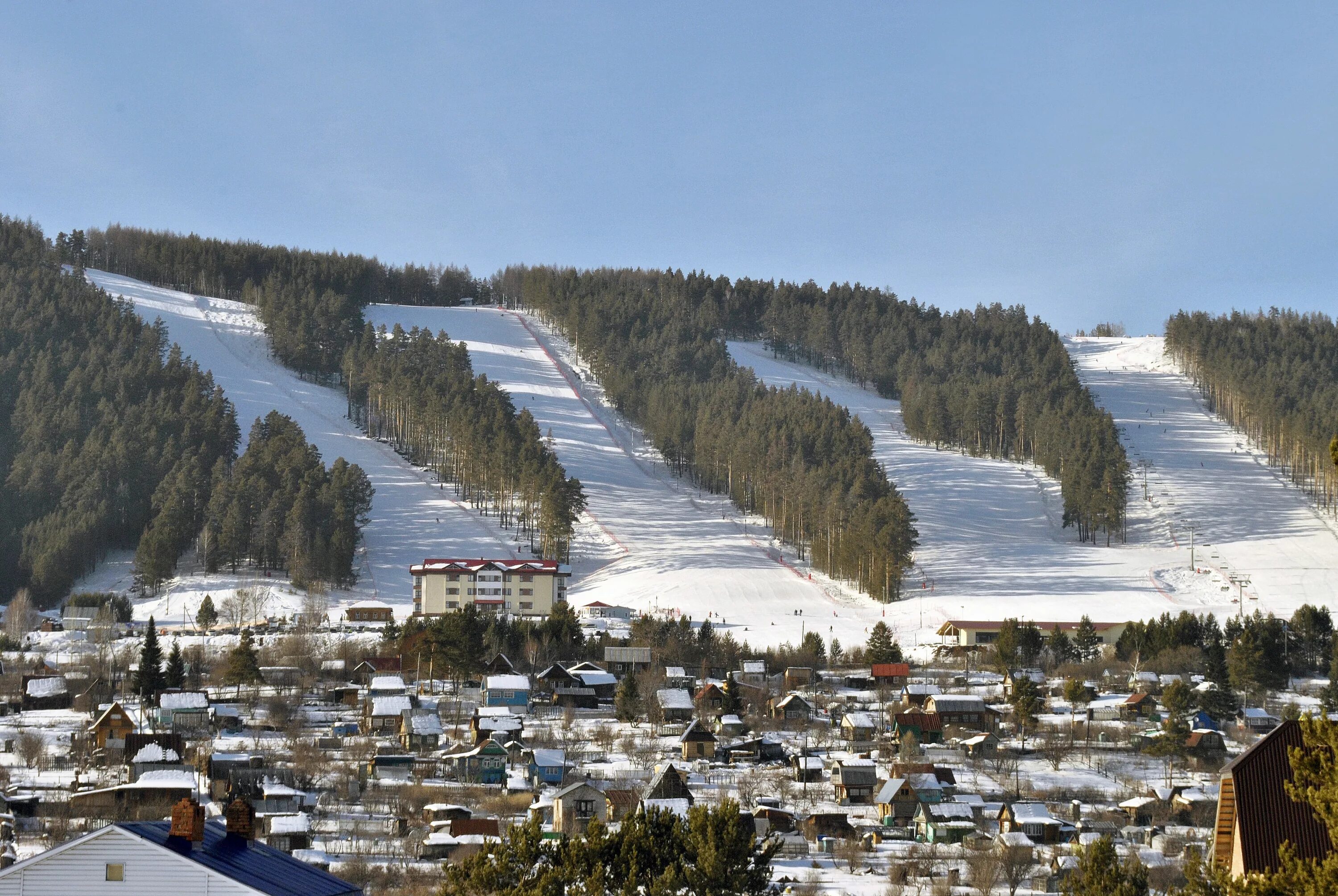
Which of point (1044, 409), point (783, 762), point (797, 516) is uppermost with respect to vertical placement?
point (1044, 409)

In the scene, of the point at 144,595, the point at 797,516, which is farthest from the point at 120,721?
the point at 797,516

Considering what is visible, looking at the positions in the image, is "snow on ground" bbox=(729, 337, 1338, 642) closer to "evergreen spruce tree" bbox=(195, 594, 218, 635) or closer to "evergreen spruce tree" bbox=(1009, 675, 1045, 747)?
"evergreen spruce tree" bbox=(1009, 675, 1045, 747)

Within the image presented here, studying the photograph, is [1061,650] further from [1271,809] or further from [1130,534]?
[1271,809]

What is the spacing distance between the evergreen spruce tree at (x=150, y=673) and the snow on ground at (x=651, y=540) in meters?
23.0

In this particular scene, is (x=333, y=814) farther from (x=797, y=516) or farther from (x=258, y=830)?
(x=797, y=516)

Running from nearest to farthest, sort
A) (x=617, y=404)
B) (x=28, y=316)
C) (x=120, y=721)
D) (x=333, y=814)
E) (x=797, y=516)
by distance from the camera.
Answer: (x=333, y=814) < (x=120, y=721) < (x=797, y=516) < (x=28, y=316) < (x=617, y=404)

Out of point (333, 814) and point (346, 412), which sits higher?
point (346, 412)

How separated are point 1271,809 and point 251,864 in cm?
1156

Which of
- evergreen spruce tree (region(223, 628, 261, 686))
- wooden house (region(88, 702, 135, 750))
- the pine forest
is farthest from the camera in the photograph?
the pine forest

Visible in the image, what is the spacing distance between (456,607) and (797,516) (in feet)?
79.9

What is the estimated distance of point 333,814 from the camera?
34.2m

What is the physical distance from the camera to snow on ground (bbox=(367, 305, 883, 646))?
216 feet

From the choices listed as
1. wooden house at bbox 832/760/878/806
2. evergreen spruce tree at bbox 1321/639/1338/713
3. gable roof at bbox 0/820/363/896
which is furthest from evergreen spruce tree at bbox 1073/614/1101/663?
gable roof at bbox 0/820/363/896

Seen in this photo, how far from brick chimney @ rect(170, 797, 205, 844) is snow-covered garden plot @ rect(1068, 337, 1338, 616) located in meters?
56.7
